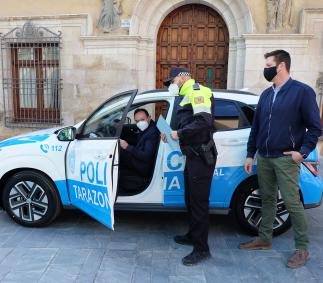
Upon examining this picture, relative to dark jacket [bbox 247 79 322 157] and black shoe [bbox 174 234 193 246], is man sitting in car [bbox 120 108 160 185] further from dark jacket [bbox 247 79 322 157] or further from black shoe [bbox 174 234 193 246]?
dark jacket [bbox 247 79 322 157]

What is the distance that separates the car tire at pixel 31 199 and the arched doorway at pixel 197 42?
19.2 feet

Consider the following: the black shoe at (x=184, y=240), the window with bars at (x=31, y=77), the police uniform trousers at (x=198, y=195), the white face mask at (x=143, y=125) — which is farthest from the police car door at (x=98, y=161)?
the window with bars at (x=31, y=77)

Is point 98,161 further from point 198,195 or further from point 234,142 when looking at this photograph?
point 234,142

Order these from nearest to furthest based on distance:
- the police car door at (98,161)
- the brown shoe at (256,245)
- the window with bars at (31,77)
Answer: the police car door at (98,161) < the brown shoe at (256,245) < the window with bars at (31,77)

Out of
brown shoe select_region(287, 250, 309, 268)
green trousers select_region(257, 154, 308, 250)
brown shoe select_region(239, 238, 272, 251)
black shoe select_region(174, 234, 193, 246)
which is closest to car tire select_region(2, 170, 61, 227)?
black shoe select_region(174, 234, 193, 246)

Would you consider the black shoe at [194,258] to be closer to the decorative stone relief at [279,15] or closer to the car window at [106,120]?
the car window at [106,120]

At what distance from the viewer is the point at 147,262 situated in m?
3.17

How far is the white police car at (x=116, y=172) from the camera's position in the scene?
11.3 ft

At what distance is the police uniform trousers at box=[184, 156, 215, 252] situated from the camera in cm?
303

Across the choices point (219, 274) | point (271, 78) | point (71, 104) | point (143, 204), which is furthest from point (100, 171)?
point (71, 104)

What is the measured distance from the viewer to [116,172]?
3.25 meters

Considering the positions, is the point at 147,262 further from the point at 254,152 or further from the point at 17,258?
the point at 254,152

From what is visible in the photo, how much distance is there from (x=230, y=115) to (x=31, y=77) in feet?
24.1

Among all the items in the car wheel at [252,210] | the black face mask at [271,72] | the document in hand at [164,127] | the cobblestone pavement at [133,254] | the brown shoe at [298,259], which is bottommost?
the cobblestone pavement at [133,254]
